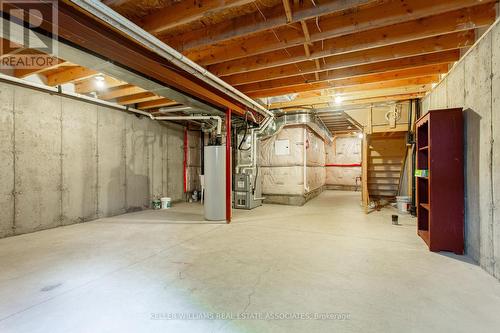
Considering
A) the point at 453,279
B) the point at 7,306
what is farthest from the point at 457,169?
the point at 7,306

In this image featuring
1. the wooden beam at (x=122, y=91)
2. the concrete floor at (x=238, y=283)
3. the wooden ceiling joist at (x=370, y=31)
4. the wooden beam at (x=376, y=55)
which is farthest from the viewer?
the wooden beam at (x=122, y=91)

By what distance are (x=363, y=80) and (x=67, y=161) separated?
5653 millimetres

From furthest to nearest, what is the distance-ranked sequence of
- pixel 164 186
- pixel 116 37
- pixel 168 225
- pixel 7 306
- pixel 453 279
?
pixel 164 186, pixel 168 225, pixel 116 37, pixel 453 279, pixel 7 306

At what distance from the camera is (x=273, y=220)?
180 inches

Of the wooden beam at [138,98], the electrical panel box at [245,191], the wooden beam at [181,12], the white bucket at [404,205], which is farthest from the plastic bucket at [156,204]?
the white bucket at [404,205]

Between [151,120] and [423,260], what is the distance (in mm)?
6245

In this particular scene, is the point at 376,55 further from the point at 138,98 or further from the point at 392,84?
the point at 138,98

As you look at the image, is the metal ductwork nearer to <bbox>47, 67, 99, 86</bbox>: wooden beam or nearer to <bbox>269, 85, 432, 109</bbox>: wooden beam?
<bbox>269, 85, 432, 109</bbox>: wooden beam

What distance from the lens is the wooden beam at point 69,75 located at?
355cm

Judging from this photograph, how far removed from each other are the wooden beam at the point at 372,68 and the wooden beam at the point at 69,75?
8.18ft

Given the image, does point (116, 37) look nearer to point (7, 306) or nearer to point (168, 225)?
point (7, 306)

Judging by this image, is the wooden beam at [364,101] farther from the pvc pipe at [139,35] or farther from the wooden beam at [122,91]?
the wooden beam at [122,91]

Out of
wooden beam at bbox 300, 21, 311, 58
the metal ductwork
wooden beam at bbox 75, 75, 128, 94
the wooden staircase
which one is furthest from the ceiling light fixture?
the wooden staircase

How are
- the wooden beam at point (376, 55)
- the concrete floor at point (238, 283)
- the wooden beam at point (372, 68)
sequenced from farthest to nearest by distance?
the wooden beam at point (372, 68)
the wooden beam at point (376, 55)
the concrete floor at point (238, 283)
